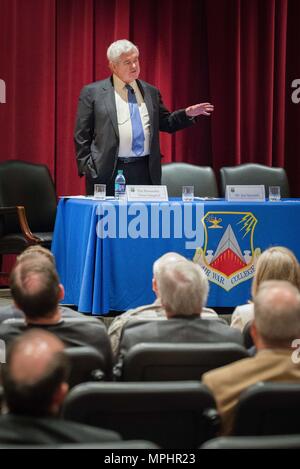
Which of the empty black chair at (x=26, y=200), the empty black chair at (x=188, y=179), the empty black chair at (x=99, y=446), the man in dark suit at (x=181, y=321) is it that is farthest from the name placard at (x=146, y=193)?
the empty black chair at (x=99, y=446)

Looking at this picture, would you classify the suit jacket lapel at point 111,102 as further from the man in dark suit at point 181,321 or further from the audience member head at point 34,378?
the audience member head at point 34,378

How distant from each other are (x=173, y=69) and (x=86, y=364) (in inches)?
210

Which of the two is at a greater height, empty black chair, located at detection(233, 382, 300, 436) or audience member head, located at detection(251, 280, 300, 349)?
audience member head, located at detection(251, 280, 300, 349)

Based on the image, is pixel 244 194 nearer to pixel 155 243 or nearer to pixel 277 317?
pixel 155 243

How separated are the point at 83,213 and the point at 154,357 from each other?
2.74 metres

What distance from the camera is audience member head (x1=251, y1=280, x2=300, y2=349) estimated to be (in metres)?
2.10

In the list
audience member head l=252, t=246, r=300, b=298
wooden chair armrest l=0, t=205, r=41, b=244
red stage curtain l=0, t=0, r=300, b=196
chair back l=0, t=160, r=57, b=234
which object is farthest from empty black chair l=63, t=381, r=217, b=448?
red stage curtain l=0, t=0, r=300, b=196

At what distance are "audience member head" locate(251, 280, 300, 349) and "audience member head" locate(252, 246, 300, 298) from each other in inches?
26.9

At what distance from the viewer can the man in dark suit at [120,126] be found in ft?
17.1

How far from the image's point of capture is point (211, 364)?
7.12 feet

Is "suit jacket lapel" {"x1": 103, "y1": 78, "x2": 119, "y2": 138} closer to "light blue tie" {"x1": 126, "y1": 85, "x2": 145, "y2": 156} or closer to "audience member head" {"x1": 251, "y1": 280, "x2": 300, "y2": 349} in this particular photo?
"light blue tie" {"x1": 126, "y1": 85, "x2": 145, "y2": 156}

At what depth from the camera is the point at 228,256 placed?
4.86m

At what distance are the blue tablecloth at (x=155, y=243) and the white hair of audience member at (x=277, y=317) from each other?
2.56 m
